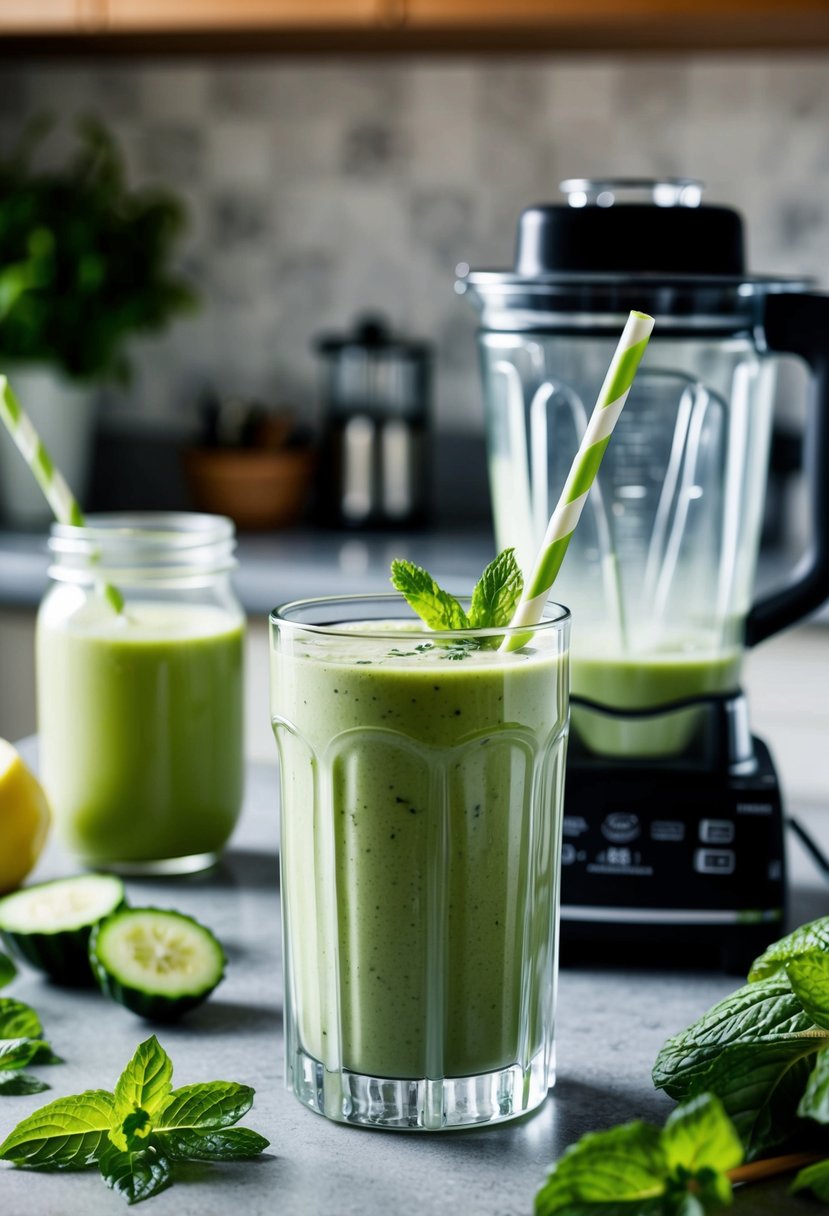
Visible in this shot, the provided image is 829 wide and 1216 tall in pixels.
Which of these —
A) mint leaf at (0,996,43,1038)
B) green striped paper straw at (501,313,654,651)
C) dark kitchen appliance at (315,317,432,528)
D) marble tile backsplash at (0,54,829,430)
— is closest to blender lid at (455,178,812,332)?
green striped paper straw at (501,313,654,651)

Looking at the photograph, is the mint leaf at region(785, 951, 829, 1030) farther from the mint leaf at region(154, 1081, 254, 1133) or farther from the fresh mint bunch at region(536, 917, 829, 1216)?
the mint leaf at region(154, 1081, 254, 1133)

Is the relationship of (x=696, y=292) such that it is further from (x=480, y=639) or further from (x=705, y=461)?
(x=480, y=639)

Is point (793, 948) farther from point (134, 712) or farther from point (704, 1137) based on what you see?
point (134, 712)

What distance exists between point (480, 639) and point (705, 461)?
1.22ft

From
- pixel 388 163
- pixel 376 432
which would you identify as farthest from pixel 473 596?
pixel 388 163

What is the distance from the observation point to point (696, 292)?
35.5 inches

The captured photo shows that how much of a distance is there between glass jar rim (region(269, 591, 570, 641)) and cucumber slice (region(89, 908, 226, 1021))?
20cm

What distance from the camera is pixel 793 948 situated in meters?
0.71

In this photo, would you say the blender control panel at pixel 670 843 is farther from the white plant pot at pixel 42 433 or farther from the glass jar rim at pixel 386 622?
the white plant pot at pixel 42 433

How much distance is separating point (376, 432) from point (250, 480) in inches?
8.5

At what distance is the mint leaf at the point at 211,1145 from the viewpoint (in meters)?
0.65

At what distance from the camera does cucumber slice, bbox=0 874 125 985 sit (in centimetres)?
83

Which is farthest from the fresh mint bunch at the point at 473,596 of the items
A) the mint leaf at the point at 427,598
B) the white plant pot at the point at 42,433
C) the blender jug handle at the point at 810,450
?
the white plant pot at the point at 42,433

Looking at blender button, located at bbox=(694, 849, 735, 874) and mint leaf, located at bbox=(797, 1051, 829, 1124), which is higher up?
mint leaf, located at bbox=(797, 1051, 829, 1124)
